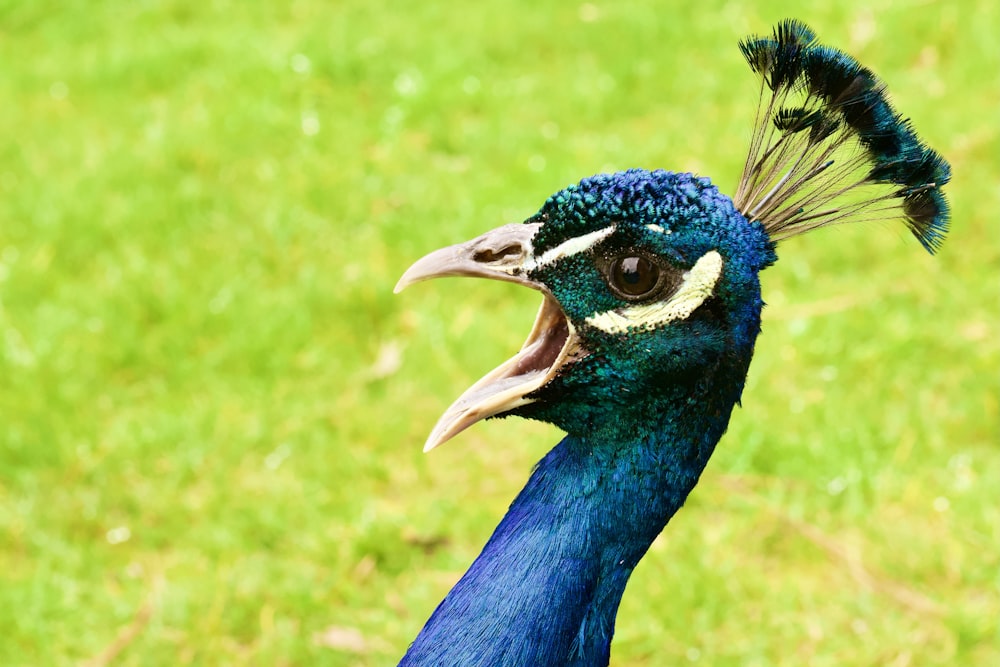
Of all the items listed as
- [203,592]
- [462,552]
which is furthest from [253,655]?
[462,552]

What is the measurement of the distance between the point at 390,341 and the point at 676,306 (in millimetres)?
2069

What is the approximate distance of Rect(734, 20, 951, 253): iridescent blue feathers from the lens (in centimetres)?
149

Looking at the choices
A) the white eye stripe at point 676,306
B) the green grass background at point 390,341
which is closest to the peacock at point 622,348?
the white eye stripe at point 676,306

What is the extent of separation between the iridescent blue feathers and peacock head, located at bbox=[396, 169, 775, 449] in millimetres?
104

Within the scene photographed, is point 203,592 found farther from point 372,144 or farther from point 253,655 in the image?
point 372,144

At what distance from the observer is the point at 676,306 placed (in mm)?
1437

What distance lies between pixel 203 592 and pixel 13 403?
90cm

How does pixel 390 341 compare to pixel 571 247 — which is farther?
pixel 390 341

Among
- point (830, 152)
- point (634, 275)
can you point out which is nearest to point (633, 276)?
point (634, 275)

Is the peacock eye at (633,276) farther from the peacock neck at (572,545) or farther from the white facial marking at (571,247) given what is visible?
the peacock neck at (572,545)

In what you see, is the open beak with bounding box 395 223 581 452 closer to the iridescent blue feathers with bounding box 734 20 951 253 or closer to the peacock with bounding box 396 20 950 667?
the peacock with bounding box 396 20 950 667

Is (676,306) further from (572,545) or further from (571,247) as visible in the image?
(572,545)

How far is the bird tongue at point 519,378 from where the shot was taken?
4.81 ft

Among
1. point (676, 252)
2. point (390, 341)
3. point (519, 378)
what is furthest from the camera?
point (390, 341)
